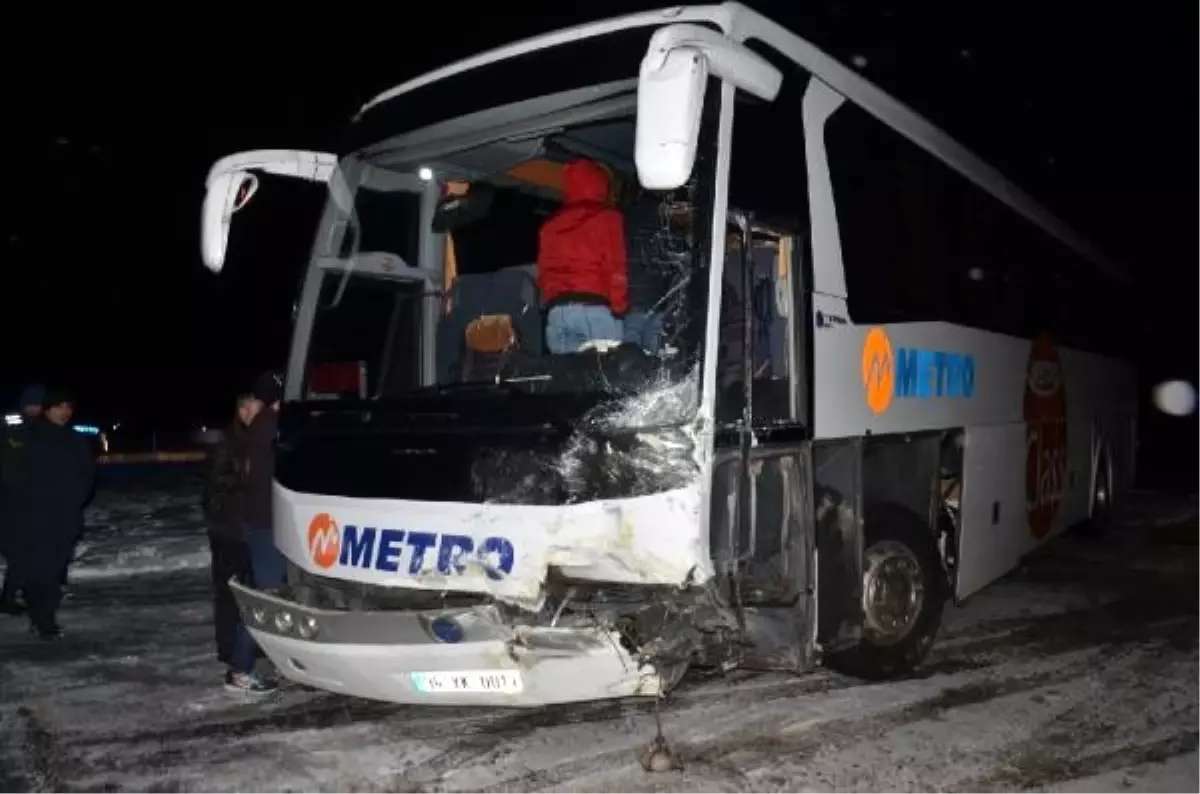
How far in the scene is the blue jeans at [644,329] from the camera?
4.60 m

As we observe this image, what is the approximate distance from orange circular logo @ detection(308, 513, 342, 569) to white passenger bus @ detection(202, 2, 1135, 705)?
16 millimetres

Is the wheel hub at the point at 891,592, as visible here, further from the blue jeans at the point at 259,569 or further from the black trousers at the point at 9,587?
the black trousers at the point at 9,587

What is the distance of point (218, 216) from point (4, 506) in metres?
3.24

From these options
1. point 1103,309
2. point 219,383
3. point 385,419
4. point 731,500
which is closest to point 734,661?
point 731,500

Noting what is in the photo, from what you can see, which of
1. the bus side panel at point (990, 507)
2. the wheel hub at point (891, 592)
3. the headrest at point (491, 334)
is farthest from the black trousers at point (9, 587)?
the bus side panel at point (990, 507)

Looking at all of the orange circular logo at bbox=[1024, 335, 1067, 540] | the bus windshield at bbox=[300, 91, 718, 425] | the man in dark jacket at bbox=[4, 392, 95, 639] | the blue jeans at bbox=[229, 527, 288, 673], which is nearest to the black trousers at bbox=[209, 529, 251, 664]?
the blue jeans at bbox=[229, 527, 288, 673]

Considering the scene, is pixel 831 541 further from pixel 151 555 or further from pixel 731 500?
pixel 151 555

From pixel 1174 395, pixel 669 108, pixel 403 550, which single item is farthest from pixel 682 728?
pixel 1174 395

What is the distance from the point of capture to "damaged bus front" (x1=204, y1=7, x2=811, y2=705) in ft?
14.1

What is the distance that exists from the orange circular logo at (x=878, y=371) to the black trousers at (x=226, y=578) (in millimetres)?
3778

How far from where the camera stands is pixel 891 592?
6109mm

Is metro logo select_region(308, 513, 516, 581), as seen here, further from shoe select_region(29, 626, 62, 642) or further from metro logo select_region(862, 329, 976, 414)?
shoe select_region(29, 626, 62, 642)

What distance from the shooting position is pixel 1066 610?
835 centimetres

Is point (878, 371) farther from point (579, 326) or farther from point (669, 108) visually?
point (669, 108)
